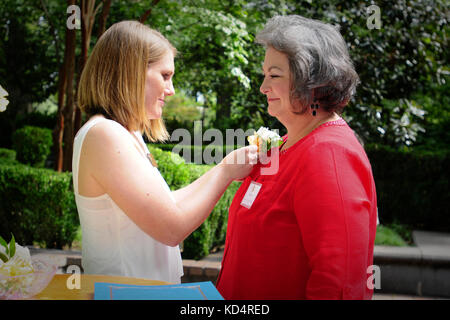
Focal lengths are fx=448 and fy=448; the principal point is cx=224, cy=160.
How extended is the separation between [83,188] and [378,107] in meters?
6.09

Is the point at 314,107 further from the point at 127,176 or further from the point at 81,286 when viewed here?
the point at 81,286

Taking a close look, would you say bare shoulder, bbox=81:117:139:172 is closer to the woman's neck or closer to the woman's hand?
the woman's hand

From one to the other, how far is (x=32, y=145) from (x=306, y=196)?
13.7 meters

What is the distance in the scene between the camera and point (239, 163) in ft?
6.88

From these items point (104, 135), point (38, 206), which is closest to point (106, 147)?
point (104, 135)

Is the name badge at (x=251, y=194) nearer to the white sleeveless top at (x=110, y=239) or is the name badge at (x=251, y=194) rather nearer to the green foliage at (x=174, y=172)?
the white sleeveless top at (x=110, y=239)

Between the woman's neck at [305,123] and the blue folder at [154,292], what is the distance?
2.72 ft

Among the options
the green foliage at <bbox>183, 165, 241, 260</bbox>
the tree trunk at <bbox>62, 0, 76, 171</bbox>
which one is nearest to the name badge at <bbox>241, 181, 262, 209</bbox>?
the green foliage at <bbox>183, 165, 241, 260</bbox>

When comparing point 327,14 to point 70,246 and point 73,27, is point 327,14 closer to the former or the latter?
point 73,27

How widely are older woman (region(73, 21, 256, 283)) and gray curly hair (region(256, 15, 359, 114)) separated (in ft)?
1.67

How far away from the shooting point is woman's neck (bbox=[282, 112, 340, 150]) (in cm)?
202

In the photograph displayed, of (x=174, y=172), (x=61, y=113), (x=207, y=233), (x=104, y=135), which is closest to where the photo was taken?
(x=104, y=135)

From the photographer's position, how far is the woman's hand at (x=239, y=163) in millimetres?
2092
